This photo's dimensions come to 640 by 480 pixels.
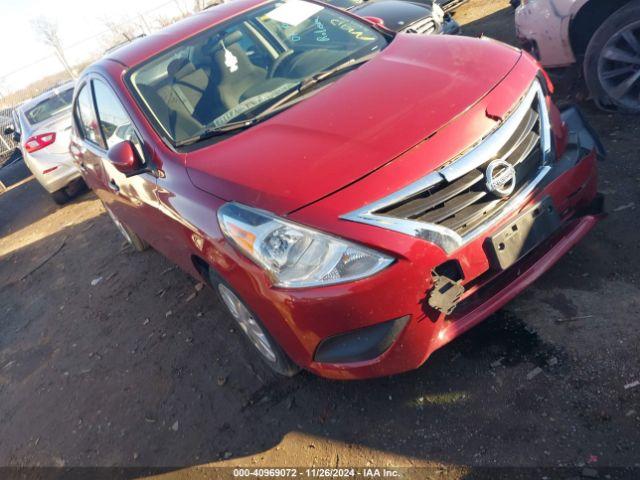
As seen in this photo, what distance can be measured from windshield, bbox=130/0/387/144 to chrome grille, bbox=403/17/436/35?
2.63 metres

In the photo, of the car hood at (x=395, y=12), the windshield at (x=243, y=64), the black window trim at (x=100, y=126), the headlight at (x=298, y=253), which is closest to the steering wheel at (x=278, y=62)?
the windshield at (x=243, y=64)

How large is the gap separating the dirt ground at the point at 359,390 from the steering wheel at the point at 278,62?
67.1 inches

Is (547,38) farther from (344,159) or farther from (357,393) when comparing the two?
(357,393)

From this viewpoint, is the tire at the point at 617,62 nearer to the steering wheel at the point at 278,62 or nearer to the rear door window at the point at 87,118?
the steering wheel at the point at 278,62

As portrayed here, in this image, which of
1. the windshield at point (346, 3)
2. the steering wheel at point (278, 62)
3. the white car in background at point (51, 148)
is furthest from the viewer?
the white car in background at point (51, 148)

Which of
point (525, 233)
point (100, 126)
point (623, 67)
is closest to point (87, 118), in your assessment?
point (100, 126)

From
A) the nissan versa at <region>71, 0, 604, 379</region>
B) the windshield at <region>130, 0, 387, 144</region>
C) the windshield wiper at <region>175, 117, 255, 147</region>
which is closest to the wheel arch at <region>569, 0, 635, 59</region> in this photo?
the nissan versa at <region>71, 0, 604, 379</region>

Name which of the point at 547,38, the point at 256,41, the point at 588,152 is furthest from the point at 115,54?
the point at 547,38

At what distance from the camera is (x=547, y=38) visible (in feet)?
12.9

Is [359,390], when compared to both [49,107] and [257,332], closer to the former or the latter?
[257,332]

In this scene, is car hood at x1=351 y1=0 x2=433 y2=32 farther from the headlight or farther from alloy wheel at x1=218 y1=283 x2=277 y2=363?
the headlight

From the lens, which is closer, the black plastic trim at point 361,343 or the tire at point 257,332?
the black plastic trim at point 361,343

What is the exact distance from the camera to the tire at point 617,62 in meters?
3.45

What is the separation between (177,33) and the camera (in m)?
3.32
